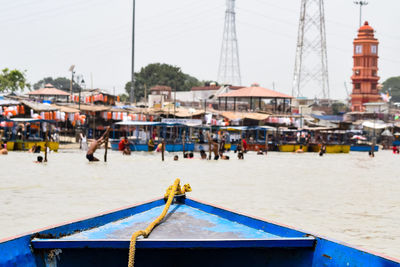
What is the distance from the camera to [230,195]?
12.7 metres

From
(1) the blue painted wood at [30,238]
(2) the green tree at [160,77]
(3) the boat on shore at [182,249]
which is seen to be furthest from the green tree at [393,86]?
(3) the boat on shore at [182,249]

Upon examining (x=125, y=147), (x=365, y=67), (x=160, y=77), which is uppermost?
(x=365, y=67)

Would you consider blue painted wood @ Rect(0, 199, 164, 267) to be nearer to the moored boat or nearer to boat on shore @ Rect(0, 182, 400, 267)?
boat on shore @ Rect(0, 182, 400, 267)

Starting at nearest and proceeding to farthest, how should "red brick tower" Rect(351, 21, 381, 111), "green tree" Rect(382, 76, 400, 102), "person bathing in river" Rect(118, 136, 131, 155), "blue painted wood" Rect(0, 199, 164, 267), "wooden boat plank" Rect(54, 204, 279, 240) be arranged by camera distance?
"blue painted wood" Rect(0, 199, 164, 267)
"wooden boat plank" Rect(54, 204, 279, 240)
"person bathing in river" Rect(118, 136, 131, 155)
"red brick tower" Rect(351, 21, 381, 111)
"green tree" Rect(382, 76, 400, 102)

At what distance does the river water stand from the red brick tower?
70169mm

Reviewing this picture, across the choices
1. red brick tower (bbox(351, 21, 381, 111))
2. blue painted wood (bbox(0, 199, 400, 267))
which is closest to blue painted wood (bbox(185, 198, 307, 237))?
blue painted wood (bbox(0, 199, 400, 267))

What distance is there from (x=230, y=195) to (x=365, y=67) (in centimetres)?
7952

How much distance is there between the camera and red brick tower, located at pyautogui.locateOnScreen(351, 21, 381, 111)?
282 ft

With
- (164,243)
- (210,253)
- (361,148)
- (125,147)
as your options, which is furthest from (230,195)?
(361,148)

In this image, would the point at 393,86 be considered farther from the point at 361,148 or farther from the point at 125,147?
the point at 125,147

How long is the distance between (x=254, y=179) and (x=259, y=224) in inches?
465

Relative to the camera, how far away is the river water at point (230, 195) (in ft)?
28.3

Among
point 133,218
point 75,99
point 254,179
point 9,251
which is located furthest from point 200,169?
point 75,99

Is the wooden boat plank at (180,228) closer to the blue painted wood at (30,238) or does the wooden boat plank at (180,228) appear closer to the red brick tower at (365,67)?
the blue painted wood at (30,238)
